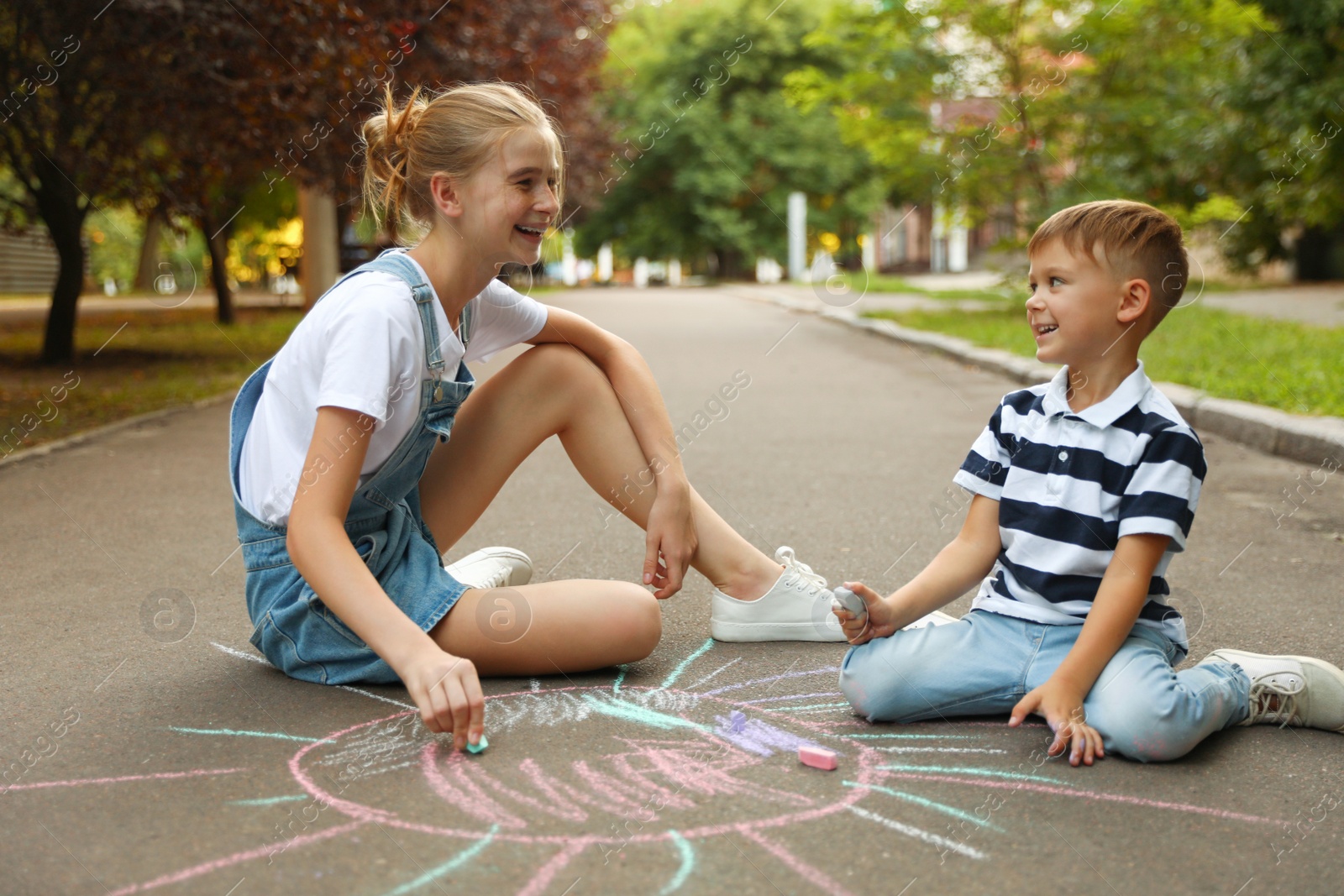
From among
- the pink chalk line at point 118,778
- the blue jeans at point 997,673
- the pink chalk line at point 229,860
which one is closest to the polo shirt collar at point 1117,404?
the blue jeans at point 997,673

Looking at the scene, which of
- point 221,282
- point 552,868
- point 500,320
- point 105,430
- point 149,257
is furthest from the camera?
point 149,257

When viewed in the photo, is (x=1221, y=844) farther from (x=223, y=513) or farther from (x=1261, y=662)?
(x=223, y=513)

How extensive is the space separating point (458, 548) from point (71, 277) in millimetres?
8282

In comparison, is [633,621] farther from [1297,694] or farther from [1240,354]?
[1240,354]

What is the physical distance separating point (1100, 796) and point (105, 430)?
6.29m

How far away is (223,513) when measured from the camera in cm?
488

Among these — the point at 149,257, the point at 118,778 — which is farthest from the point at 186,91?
the point at 149,257

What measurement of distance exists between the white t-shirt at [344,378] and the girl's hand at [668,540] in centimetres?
56

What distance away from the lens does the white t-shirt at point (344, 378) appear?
2342 millimetres

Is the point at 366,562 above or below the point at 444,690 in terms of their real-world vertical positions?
above

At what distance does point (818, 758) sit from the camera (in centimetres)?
229

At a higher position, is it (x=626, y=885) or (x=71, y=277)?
(x=71, y=277)

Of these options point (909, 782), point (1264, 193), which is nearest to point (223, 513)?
point (909, 782)

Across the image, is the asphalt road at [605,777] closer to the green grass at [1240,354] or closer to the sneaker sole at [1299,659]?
the sneaker sole at [1299,659]
